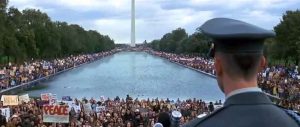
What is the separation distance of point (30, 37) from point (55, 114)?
72.3 m

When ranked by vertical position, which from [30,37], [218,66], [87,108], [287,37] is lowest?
[87,108]

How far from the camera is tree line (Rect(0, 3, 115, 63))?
78688 mm

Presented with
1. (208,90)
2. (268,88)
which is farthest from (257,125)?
(208,90)

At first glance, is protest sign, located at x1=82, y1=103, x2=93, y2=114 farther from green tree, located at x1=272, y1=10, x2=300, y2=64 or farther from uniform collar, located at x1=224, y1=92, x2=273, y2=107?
green tree, located at x1=272, y1=10, x2=300, y2=64

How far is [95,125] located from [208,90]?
145 ft

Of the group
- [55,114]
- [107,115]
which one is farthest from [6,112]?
[55,114]

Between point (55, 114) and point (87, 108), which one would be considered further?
point (87, 108)

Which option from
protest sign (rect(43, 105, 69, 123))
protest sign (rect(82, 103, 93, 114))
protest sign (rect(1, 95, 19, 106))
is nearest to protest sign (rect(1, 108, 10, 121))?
protest sign (rect(1, 95, 19, 106))

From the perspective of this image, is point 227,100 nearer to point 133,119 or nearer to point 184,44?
→ point 133,119

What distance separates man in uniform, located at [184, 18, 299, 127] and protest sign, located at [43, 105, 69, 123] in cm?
1827

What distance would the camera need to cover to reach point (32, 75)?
66.9 metres

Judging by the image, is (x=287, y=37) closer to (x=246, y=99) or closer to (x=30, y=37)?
(x=30, y=37)

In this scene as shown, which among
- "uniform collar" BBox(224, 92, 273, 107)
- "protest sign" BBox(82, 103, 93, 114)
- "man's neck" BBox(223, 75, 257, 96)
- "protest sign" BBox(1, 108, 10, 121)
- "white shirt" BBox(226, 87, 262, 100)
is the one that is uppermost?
"man's neck" BBox(223, 75, 257, 96)

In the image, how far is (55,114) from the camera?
20750 mm
